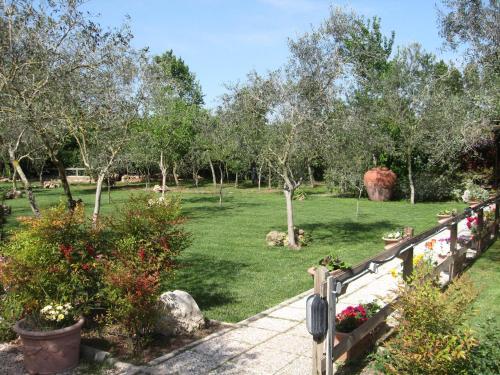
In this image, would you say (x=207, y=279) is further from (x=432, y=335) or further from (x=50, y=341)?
(x=432, y=335)

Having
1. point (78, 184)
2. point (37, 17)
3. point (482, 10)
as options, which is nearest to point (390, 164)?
point (482, 10)

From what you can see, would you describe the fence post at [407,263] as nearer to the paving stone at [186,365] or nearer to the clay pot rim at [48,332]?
the paving stone at [186,365]

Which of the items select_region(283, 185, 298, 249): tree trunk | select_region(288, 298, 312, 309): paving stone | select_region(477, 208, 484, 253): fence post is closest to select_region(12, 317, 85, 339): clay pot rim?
select_region(288, 298, 312, 309): paving stone

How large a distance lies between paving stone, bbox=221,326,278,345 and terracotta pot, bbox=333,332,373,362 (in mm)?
1136

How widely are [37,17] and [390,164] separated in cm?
2162

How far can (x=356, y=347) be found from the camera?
5.32 metres

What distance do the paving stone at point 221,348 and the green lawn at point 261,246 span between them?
92 centimetres

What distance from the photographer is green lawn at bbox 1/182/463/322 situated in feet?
27.1

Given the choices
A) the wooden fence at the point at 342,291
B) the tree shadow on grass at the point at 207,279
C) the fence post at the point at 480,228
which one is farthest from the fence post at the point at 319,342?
the fence post at the point at 480,228

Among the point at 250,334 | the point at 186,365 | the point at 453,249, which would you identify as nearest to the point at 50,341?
the point at 186,365

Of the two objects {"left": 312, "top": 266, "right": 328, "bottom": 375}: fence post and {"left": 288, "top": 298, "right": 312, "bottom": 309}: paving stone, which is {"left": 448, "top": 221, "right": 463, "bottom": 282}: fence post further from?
{"left": 312, "top": 266, "right": 328, "bottom": 375}: fence post

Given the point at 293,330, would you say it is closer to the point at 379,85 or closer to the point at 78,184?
the point at 379,85

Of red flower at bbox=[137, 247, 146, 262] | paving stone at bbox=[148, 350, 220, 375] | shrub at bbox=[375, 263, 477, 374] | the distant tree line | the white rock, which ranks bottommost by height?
paving stone at bbox=[148, 350, 220, 375]

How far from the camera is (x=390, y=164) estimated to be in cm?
2678
